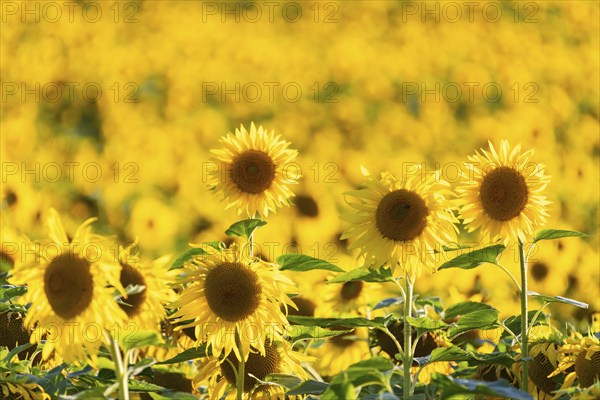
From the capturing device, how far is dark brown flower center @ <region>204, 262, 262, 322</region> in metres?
1.48

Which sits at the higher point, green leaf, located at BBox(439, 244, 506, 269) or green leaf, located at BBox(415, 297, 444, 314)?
green leaf, located at BBox(439, 244, 506, 269)

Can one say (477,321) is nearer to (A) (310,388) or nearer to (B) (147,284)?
(A) (310,388)

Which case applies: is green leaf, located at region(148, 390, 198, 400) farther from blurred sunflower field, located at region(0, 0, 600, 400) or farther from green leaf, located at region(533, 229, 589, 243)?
green leaf, located at region(533, 229, 589, 243)

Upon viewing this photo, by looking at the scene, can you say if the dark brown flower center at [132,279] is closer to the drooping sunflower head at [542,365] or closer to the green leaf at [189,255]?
the green leaf at [189,255]

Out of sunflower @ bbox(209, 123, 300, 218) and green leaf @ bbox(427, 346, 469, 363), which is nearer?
green leaf @ bbox(427, 346, 469, 363)

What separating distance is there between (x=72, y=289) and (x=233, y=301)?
30 cm

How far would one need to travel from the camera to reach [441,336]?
72.7 inches

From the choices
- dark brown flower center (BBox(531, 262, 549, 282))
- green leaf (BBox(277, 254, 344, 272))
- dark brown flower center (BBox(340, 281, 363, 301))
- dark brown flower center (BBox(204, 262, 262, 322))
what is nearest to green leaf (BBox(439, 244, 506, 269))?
green leaf (BBox(277, 254, 344, 272))

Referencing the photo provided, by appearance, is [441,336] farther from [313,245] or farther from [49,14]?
[49,14]

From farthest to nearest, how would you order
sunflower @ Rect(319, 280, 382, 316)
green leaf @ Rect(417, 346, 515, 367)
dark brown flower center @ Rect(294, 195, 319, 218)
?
dark brown flower center @ Rect(294, 195, 319, 218) → sunflower @ Rect(319, 280, 382, 316) → green leaf @ Rect(417, 346, 515, 367)

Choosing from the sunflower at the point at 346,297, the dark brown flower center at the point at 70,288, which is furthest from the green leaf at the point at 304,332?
the sunflower at the point at 346,297

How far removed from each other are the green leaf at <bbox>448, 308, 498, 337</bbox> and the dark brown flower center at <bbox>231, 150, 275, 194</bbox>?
0.57 m

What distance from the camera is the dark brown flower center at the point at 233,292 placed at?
1479 mm

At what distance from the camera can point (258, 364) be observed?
161cm
